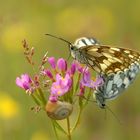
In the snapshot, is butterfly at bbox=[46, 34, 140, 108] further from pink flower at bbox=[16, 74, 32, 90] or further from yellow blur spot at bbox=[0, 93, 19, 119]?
yellow blur spot at bbox=[0, 93, 19, 119]

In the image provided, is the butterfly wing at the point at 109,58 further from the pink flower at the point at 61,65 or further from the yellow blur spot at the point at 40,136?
the yellow blur spot at the point at 40,136

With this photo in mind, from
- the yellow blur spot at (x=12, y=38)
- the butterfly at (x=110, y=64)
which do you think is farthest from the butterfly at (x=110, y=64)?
the yellow blur spot at (x=12, y=38)

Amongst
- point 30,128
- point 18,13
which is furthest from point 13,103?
point 18,13

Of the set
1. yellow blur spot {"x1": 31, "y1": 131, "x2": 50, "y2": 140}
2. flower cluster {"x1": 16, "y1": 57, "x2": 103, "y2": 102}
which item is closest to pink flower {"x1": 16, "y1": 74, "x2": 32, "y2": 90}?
flower cluster {"x1": 16, "y1": 57, "x2": 103, "y2": 102}

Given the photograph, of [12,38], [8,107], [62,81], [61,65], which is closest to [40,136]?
[8,107]

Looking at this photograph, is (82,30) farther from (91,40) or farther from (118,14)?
(91,40)

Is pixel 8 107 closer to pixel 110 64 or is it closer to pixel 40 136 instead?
pixel 40 136
